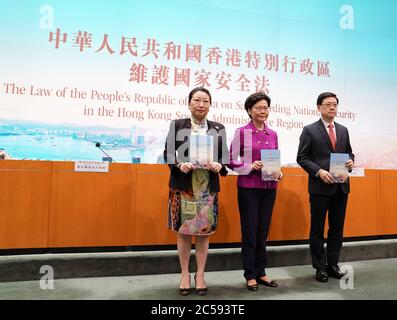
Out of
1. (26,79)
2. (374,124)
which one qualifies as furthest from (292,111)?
(26,79)

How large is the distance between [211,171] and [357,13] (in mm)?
3476

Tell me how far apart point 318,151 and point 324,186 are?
0.25 meters

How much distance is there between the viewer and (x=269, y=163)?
1.83 m

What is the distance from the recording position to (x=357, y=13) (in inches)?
152

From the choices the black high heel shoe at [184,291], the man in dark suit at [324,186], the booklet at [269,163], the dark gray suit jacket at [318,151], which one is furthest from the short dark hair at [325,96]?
the black high heel shoe at [184,291]

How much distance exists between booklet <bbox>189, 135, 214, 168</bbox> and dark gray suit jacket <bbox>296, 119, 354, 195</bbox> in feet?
2.61

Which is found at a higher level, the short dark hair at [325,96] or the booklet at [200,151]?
the short dark hair at [325,96]

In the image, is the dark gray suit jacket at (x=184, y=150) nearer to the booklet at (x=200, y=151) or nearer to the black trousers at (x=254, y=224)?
the booklet at (x=200, y=151)

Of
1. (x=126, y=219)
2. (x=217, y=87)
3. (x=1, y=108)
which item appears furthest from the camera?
(x=217, y=87)

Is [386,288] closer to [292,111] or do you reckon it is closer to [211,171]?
[211,171]

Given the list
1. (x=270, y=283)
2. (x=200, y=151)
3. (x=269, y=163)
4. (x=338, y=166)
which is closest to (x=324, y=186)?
(x=338, y=166)

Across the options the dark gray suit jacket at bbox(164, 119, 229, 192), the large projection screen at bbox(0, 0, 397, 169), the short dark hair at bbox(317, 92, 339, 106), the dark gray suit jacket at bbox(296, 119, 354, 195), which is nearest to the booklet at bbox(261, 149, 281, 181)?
the dark gray suit jacket at bbox(164, 119, 229, 192)

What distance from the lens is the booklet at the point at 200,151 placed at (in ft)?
5.51

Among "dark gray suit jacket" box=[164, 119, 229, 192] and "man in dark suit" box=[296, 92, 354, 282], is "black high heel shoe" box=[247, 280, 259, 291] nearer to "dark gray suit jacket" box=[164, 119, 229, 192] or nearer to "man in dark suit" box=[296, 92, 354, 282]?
"man in dark suit" box=[296, 92, 354, 282]
